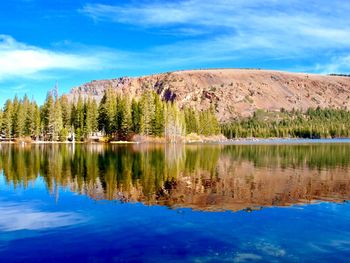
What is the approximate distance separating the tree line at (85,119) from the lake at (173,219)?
108 m

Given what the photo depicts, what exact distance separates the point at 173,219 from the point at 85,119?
134 m

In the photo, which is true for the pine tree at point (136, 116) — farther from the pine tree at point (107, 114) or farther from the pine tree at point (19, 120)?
the pine tree at point (19, 120)

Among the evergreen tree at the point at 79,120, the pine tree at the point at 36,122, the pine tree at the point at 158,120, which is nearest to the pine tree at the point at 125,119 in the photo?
the pine tree at the point at 158,120

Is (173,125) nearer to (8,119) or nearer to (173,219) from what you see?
(8,119)

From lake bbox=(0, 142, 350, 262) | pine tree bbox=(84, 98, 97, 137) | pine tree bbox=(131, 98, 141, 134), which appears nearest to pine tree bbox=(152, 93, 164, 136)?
pine tree bbox=(131, 98, 141, 134)

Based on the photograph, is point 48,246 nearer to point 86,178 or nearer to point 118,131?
point 86,178

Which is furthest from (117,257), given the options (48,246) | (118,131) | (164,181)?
(118,131)

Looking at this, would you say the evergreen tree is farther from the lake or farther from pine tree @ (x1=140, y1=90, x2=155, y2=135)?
the lake

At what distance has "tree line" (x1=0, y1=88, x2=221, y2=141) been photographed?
145 metres

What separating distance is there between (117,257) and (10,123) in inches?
5601

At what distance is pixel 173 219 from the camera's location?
2175cm

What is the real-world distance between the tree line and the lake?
354 feet

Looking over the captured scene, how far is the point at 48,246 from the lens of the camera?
16609mm

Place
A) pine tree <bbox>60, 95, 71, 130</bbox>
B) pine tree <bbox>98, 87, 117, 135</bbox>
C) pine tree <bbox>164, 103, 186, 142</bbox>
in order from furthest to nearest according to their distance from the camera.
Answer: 1. pine tree <bbox>164, 103, 186, 142</bbox>
2. pine tree <bbox>60, 95, 71, 130</bbox>
3. pine tree <bbox>98, 87, 117, 135</bbox>
